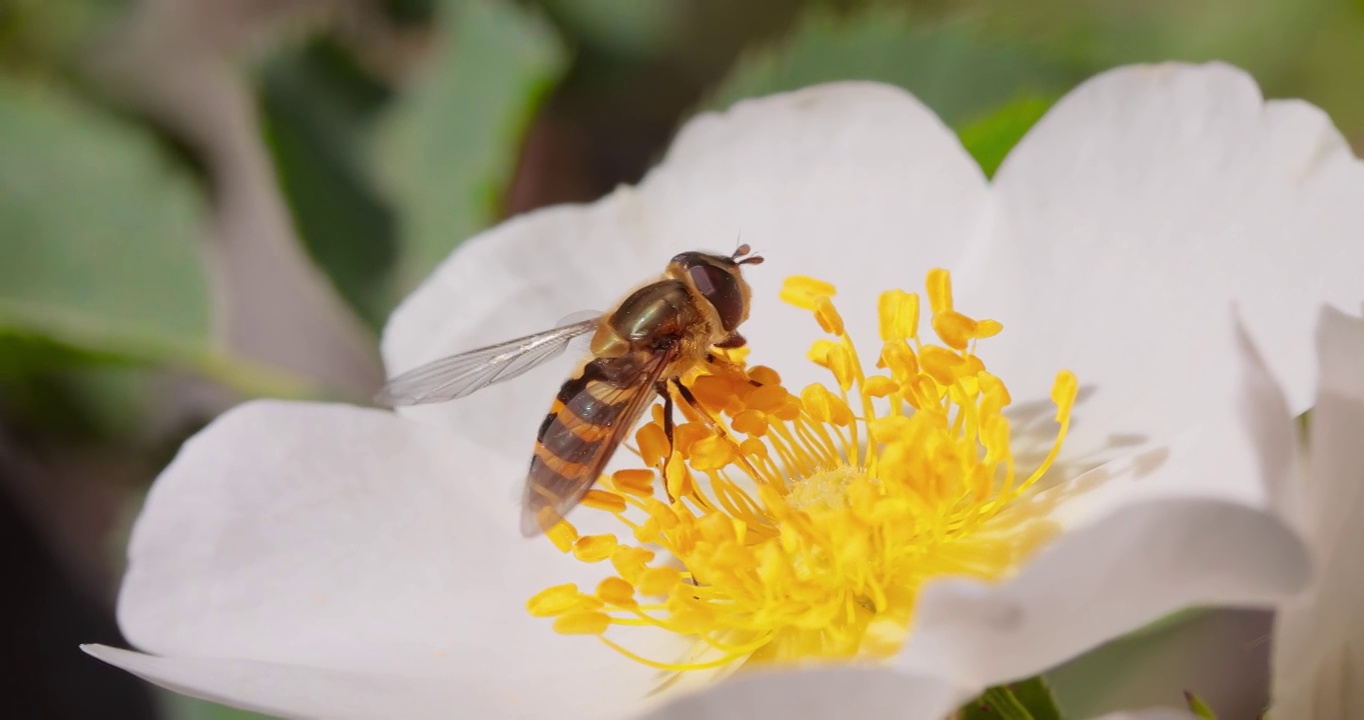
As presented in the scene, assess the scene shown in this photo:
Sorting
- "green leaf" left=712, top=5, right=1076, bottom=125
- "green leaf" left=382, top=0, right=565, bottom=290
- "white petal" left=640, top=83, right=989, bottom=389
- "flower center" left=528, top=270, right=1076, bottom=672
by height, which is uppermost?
"green leaf" left=382, top=0, right=565, bottom=290

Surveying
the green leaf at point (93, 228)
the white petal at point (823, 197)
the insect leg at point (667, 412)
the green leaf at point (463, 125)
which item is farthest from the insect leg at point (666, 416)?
the green leaf at point (93, 228)

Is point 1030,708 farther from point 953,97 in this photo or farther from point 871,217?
point 953,97

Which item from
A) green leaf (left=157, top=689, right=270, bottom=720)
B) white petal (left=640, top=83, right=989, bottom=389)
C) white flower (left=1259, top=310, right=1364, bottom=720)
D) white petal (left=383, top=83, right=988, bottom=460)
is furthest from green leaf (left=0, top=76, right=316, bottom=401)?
white flower (left=1259, top=310, right=1364, bottom=720)

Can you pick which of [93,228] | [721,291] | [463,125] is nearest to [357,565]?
[721,291]

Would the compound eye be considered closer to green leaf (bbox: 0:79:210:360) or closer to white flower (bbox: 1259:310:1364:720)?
white flower (bbox: 1259:310:1364:720)

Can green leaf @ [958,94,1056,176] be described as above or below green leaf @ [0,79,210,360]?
below

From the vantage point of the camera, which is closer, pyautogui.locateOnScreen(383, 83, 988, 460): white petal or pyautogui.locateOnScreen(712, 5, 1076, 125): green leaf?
pyautogui.locateOnScreen(383, 83, 988, 460): white petal

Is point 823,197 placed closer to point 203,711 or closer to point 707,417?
point 707,417
